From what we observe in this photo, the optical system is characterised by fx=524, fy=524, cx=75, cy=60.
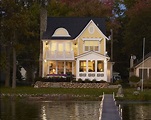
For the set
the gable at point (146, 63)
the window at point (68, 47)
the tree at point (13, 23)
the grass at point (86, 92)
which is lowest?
the grass at point (86, 92)

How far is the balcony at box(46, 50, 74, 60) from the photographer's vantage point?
2527 inches

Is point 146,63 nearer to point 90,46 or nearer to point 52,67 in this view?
point 90,46

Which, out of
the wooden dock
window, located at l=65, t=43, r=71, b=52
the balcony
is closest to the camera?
the wooden dock

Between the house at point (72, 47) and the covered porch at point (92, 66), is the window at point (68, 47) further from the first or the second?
the covered porch at point (92, 66)

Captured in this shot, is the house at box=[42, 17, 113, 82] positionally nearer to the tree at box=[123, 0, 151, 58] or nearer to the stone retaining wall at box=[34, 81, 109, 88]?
the stone retaining wall at box=[34, 81, 109, 88]

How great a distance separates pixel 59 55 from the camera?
64.6 metres

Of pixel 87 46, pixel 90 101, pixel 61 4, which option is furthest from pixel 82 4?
pixel 90 101

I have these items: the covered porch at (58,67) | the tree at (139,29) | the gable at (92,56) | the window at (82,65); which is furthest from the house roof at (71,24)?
the tree at (139,29)

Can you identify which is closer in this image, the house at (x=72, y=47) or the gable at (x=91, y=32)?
the house at (x=72, y=47)

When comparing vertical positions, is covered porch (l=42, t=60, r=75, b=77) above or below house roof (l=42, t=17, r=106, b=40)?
below

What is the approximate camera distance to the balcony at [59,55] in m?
64.2

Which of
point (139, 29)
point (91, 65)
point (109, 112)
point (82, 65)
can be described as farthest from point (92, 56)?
point (109, 112)

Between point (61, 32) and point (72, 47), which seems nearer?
point (72, 47)

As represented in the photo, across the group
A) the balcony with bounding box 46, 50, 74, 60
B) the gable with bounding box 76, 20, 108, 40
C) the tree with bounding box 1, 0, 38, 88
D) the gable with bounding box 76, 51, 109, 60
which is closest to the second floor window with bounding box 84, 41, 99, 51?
the gable with bounding box 76, 20, 108, 40
